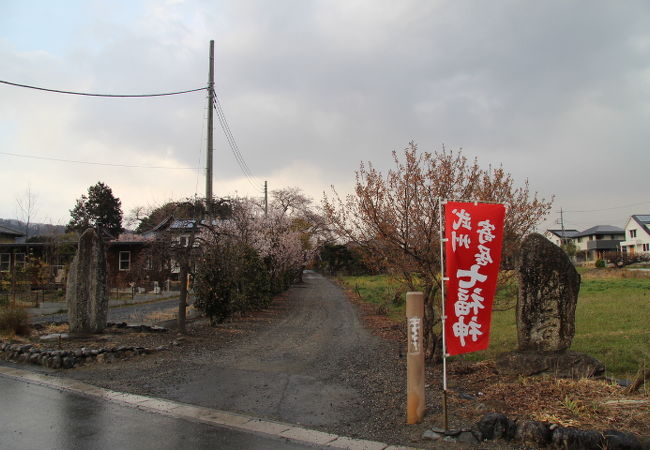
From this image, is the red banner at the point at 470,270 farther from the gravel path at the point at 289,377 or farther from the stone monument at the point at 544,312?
the stone monument at the point at 544,312

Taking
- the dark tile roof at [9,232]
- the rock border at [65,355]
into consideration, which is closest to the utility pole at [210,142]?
the rock border at [65,355]

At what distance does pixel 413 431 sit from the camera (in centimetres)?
482

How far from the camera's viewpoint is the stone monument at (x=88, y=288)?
424 inches

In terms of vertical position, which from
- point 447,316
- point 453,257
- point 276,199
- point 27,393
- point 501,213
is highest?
point 276,199

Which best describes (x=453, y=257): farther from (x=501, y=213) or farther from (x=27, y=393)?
(x=27, y=393)

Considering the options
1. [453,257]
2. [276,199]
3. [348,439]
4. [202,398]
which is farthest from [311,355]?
[276,199]

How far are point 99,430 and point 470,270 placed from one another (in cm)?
463

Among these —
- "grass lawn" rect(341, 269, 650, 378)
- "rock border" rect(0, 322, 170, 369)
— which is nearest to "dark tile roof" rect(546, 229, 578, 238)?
"grass lawn" rect(341, 269, 650, 378)

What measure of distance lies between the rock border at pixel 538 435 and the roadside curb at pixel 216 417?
61 cm

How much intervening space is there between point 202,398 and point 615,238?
3025 inches

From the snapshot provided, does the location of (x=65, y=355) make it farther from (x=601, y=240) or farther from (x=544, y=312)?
(x=601, y=240)

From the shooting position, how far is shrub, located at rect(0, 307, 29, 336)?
10.6 meters

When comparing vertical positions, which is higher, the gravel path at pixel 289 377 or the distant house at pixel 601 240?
the distant house at pixel 601 240

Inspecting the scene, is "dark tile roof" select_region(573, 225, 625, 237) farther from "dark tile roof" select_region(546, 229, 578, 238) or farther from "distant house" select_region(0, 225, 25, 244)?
"distant house" select_region(0, 225, 25, 244)
